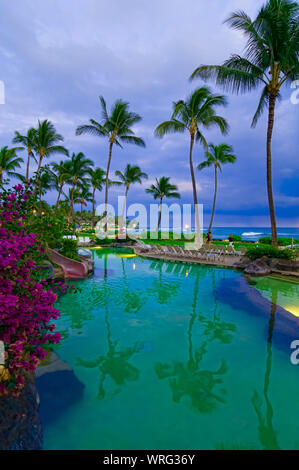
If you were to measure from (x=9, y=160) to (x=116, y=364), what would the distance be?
104 ft

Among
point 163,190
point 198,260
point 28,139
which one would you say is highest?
A: point 28,139

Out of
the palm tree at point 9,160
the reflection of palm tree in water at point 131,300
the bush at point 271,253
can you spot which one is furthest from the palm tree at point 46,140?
the bush at point 271,253

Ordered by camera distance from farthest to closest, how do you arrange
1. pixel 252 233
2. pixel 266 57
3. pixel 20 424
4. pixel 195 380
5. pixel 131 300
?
1. pixel 252 233
2. pixel 266 57
3. pixel 131 300
4. pixel 195 380
5. pixel 20 424

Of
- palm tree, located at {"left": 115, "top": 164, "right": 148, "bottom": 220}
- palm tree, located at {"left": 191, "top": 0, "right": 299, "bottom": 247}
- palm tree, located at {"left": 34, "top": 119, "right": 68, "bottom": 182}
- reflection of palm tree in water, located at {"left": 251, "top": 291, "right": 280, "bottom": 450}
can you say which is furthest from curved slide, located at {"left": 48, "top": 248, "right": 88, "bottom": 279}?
palm tree, located at {"left": 115, "top": 164, "right": 148, "bottom": 220}

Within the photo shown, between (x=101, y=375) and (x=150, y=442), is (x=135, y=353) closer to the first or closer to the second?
(x=101, y=375)

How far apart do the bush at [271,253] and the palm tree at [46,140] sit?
22.9 m

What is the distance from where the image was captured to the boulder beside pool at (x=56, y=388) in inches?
113

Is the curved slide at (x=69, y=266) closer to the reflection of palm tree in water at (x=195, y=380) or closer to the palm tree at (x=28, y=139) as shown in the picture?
the reflection of palm tree in water at (x=195, y=380)

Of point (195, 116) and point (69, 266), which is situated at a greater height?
point (195, 116)

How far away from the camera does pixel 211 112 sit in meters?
17.5

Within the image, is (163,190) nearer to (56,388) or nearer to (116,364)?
(116,364)

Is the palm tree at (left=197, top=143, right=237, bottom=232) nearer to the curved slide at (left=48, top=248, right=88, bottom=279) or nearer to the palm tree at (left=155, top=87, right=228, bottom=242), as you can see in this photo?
the palm tree at (left=155, top=87, right=228, bottom=242)

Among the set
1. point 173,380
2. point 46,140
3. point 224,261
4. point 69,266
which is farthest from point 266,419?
point 46,140

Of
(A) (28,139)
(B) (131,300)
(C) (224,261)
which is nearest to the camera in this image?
(B) (131,300)
